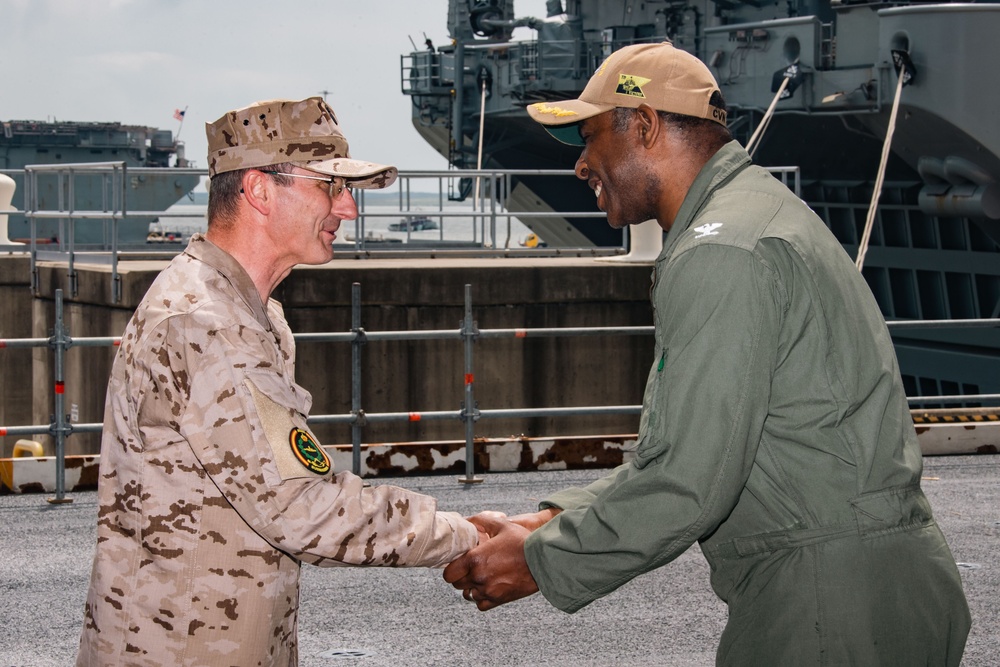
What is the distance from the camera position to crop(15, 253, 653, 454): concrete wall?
36.8 ft

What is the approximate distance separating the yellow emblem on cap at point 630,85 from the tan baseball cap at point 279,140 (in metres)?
0.61

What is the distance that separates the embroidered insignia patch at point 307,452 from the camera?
2707mm

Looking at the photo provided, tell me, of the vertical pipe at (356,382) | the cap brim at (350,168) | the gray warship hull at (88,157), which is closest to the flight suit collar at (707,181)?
the cap brim at (350,168)

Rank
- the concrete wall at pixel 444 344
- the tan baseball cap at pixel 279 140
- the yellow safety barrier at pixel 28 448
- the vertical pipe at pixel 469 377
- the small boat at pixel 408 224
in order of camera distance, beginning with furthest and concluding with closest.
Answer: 1. the small boat at pixel 408 224
2. the yellow safety barrier at pixel 28 448
3. the concrete wall at pixel 444 344
4. the vertical pipe at pixel 469 377
5. the tan baseball cap at pixel 279 140

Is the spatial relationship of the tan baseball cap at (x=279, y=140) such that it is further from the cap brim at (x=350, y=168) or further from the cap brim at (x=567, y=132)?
the cap brim at (x=567, y=132)

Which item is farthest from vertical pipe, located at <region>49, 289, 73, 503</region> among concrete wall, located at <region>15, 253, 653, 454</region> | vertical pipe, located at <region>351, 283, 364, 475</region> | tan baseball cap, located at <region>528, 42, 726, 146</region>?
tan baseball cap, located at <region>528, 42, 726, 146</region>

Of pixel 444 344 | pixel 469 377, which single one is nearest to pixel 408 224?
pixel 444 344

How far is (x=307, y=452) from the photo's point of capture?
8.96ft

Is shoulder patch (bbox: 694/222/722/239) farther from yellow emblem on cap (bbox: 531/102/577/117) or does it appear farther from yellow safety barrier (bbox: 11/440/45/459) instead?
yellow safety barrier (bbox: 11/440/45/459)

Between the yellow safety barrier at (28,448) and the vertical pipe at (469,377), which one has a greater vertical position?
the vertical pipe at (469,377)

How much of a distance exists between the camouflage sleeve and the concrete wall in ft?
26.9

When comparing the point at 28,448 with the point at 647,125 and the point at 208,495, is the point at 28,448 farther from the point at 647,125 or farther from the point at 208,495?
the point at 647,125

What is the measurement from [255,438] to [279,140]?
72cm

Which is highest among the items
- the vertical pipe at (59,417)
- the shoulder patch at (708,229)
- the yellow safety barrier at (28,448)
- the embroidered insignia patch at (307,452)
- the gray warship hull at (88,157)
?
the gray warship hull at (88,157)
